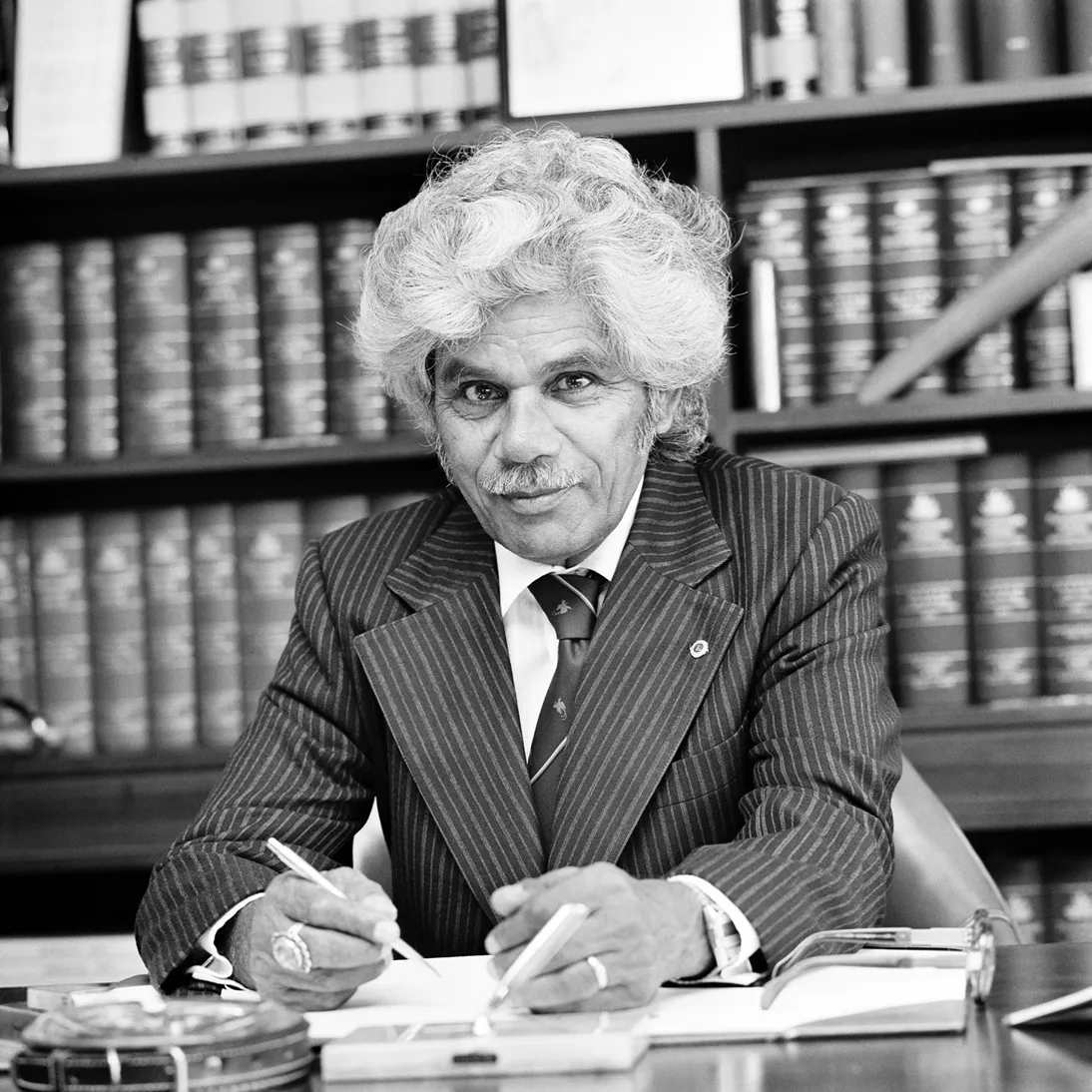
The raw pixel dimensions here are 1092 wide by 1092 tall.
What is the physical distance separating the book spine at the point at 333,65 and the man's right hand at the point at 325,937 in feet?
4.67

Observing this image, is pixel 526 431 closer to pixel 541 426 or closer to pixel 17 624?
pixel 541 426

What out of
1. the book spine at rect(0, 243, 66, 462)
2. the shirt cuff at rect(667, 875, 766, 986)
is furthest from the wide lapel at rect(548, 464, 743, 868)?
the book spine at rect(0, 243, 66, 462)

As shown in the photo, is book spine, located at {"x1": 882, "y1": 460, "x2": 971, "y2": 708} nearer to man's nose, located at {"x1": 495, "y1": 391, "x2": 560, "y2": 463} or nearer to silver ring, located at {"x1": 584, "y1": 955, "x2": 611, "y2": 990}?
man's nose, located at {"x1": 495, "y1": 391, "x2": 560, "y2": 463}

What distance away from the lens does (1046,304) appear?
2.22 meters

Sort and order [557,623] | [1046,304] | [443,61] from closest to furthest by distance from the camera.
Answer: [557,623] → [1046,304] → [443,61]

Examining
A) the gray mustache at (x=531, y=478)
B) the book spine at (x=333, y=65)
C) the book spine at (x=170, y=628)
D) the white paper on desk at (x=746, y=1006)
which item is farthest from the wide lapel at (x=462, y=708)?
A: the book spine at (x=333, y=65)

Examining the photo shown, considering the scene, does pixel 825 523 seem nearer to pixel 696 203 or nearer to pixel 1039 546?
pixel 696 203

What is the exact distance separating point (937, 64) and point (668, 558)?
3.36ft

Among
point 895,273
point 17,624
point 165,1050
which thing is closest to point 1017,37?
point 895,273

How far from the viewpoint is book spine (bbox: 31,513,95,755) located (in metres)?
2.40

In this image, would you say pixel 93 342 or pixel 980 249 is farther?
pixel 93 342

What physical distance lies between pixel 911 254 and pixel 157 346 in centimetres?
107

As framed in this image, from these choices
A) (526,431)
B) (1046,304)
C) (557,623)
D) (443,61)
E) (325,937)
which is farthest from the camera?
(443,61)

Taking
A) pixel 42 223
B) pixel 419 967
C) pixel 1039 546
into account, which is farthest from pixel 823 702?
pixel 42 223
